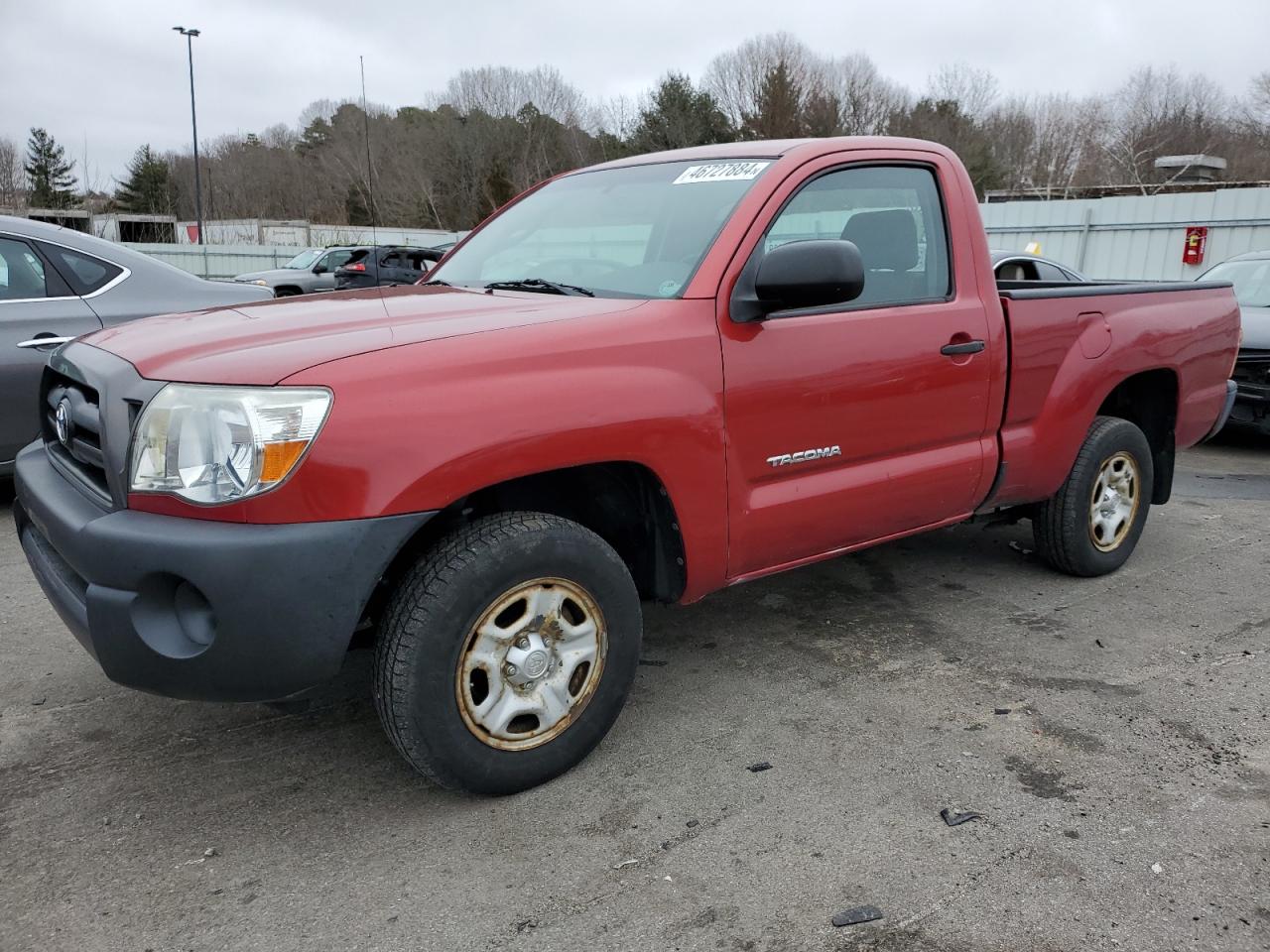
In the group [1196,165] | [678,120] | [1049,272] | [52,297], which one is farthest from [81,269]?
[678,120]

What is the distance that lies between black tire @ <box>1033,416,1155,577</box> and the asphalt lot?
0.49 metres

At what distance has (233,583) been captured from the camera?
2270 millimetres

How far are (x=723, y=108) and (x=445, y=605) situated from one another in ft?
192

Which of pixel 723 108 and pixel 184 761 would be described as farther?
pixel 723 108

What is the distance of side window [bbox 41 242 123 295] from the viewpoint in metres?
5.56

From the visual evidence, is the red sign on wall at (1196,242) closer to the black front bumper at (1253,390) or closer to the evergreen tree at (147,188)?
the black front bumper at (1253,390)

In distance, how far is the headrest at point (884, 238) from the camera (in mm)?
3613

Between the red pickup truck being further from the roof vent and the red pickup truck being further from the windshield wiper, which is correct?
the roof vent

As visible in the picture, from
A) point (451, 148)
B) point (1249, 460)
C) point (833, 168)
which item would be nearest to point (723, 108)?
point (451, 148)

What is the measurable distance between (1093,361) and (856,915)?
108 inches

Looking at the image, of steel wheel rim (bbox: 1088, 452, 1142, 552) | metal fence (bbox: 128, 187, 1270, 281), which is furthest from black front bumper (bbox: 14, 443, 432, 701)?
metal fence (bbox: 128, 187, 1270, 281)

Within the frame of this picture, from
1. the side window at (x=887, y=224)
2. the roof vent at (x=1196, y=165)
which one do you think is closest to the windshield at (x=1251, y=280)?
the side window at (x=887, y=224)

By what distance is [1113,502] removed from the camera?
4.63 metres

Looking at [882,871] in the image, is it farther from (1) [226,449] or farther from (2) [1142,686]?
(1) [226,449]
